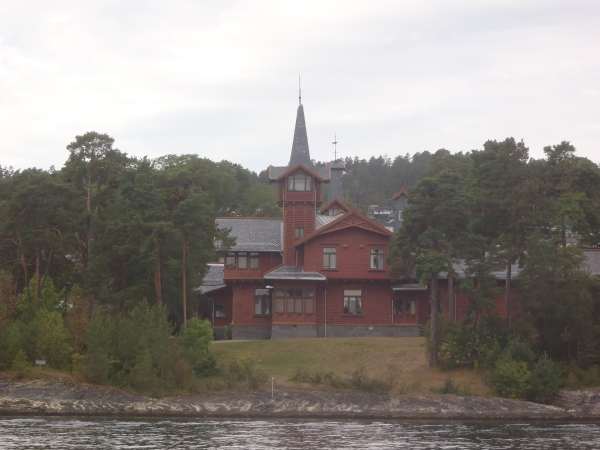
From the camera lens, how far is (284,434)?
36812 millimetres

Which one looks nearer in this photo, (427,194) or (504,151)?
(427,194)

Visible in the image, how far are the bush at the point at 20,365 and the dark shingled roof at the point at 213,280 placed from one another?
19748 mm

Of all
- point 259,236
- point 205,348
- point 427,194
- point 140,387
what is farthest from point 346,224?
point 140,387

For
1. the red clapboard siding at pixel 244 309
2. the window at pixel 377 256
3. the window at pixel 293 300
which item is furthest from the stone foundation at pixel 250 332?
the window at pixel 377 256

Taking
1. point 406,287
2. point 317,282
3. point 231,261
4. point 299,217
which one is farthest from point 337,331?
point 231,261

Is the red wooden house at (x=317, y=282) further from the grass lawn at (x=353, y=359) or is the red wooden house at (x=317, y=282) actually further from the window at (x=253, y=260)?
the grass lawn at (x=353, y=359)

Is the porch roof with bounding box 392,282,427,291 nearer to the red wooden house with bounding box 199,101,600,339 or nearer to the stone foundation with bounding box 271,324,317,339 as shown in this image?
the red wooden house with bounding box 199,101,600,339

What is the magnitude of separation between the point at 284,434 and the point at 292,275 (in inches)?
861

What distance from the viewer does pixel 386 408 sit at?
43781 mm

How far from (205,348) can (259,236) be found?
15829mm

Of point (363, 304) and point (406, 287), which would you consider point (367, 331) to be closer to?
point (363, 304)

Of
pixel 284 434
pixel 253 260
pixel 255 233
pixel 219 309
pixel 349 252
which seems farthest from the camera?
pixel 219 309

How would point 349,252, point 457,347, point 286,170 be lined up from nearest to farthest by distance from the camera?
point 457,347
point 349,252
point 286,170

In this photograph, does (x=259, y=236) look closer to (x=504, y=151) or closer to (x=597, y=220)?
(x=504, y=151)
